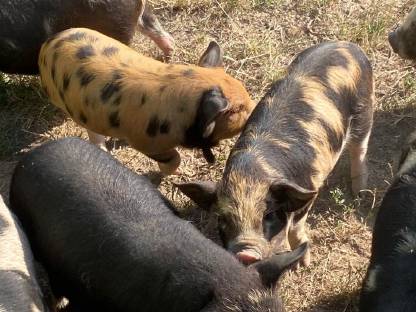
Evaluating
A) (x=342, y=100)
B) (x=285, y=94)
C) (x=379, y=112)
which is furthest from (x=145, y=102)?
(x=379, y=112)

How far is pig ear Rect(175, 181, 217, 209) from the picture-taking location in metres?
4.67

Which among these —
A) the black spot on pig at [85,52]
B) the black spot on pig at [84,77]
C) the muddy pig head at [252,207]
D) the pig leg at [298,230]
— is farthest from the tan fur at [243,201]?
the black spot on pig at [85,52]

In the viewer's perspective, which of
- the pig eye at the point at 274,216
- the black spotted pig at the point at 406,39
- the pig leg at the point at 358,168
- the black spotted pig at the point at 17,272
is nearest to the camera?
the black spotted pig at the point at 17,272

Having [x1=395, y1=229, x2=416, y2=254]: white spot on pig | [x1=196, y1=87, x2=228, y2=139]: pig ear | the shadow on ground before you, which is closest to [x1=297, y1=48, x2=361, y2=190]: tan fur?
[x1=196, y1=87, x2=228, y2=139]: pig ear

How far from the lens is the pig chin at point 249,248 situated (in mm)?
4246

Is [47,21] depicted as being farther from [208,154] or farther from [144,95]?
[208,154]

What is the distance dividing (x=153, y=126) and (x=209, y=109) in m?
0.43

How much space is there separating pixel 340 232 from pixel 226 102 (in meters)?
1.27

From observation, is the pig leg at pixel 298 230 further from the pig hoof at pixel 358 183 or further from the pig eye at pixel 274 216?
the pig hoof at pixel 358 183

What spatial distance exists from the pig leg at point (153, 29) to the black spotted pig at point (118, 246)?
1908 mm

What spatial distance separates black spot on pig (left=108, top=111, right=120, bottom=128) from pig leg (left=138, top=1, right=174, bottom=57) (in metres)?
1.40

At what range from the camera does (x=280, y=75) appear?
21.7 feet

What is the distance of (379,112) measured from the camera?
636 cm

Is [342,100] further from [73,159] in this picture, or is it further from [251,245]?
[73,159]
